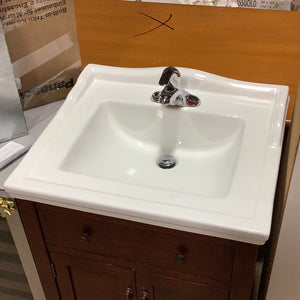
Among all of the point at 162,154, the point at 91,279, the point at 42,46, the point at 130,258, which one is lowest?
the point at 91,279

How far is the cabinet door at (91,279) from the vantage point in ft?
3.89

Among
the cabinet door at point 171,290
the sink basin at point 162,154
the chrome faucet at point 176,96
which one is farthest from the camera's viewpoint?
the chrome faucet at point 176,96

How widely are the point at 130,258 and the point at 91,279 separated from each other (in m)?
0.18

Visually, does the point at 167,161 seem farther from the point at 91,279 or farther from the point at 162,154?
the point at 91,279

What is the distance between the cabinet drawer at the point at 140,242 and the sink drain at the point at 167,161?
0.24m

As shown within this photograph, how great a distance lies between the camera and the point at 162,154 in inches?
50.4

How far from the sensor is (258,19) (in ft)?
3.99

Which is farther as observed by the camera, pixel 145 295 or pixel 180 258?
pixel 145 295

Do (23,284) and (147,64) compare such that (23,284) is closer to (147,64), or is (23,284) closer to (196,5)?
(147,64)

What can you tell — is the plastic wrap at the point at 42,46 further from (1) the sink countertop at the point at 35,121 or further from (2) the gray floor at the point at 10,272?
(2) the gray floor at the point at 10,272

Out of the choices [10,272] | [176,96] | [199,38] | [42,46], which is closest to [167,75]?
[176,96]

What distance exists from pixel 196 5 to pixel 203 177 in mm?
479

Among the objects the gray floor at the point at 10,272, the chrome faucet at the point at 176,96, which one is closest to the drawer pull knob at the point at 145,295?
the gray floor at the point at 10,272

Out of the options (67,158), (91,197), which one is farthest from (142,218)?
(67,158)
